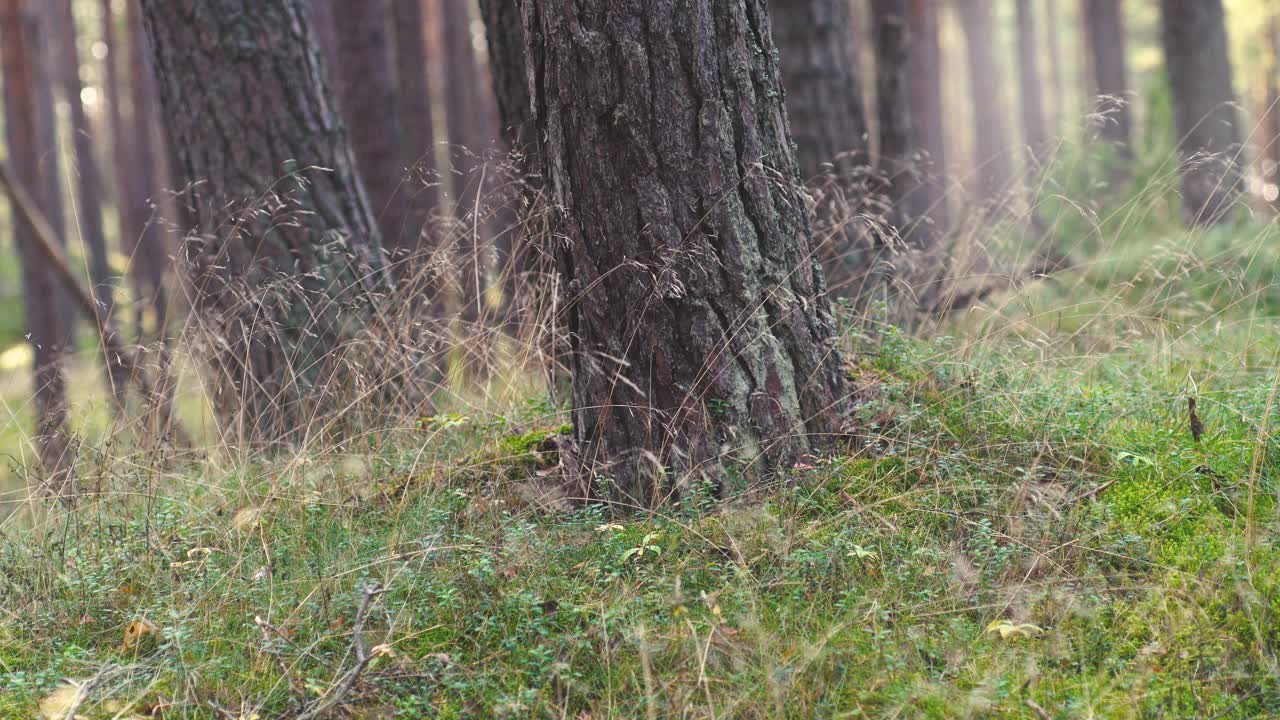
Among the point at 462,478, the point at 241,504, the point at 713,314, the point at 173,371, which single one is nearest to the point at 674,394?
the point at 713,314

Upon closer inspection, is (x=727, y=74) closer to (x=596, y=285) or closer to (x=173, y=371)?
(x=596, y=285)

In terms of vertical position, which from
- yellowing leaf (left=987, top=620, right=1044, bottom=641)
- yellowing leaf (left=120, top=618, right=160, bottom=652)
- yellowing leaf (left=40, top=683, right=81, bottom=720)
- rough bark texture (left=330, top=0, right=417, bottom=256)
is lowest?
yellowing leaf (left=987, top=620, right=1044, bottom=641)

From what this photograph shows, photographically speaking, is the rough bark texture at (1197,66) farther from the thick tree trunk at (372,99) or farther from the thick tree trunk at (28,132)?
the thick tree trunk at (28,132)

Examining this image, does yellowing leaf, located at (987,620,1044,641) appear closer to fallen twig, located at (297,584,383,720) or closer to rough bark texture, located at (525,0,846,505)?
rough bark texture, located at (525,0,846,505)

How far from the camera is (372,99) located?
7688 mm

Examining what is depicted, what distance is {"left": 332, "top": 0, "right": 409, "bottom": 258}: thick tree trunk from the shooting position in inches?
302

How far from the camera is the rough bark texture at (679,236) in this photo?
2.80m

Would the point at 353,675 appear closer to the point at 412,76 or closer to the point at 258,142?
the point at 258,142

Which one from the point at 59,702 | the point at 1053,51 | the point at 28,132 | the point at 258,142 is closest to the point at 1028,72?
the point at 1053,51

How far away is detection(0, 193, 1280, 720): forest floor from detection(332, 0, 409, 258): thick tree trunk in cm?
471

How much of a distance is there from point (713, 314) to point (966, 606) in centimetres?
107

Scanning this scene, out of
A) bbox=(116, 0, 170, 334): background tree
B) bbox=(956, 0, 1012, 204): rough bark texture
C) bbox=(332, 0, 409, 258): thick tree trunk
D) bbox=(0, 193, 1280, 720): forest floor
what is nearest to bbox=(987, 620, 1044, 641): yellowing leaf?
bbox=(0, 193, 1280, 720): forest floor

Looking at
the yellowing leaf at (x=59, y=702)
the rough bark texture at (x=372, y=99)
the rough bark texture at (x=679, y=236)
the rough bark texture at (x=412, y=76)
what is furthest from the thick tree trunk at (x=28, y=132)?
the rough bark texture at (x=679, y=236)

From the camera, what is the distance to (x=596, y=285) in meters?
2.94
